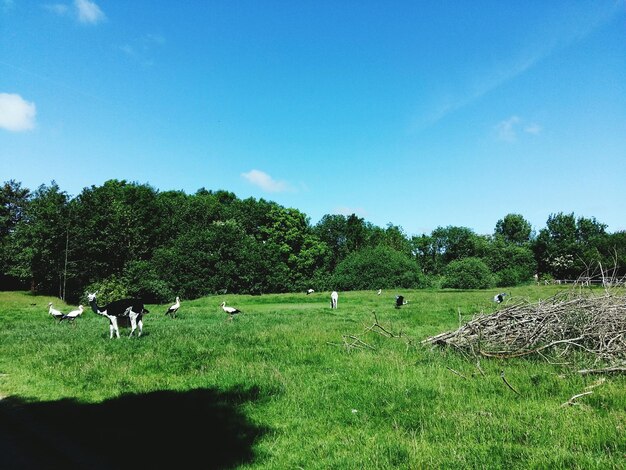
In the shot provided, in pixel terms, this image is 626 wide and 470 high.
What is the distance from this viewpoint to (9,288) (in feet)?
229

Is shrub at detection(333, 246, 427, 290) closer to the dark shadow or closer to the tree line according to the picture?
the tree line

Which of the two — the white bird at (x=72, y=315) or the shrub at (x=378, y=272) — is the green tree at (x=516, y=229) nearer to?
Result: the shrub at (x=378, y=272)

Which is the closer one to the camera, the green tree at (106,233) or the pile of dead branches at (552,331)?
the pile of dead branches at (552,331)

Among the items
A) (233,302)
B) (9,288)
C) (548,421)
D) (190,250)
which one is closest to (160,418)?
(548,421)

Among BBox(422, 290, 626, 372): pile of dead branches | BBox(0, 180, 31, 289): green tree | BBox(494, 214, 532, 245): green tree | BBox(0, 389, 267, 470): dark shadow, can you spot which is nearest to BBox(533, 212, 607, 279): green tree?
BBox(494, 214, 532, 245): green tree

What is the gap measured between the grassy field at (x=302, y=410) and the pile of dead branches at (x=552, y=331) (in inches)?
23.0

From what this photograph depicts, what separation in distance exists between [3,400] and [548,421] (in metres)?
11.2

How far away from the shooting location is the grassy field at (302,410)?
6.08 meters

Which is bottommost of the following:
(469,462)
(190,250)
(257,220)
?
(469,462)

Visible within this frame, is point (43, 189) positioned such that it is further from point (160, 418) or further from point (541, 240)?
point (541, 240)

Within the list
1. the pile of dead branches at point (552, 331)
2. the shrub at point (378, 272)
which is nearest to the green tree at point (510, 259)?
the shrub at point (378, 272)

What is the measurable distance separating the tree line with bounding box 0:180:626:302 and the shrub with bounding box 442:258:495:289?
195 millimetres

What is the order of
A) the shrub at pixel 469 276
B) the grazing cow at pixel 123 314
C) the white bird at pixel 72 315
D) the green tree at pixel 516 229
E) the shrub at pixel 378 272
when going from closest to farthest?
the grazing cow at pixel 123 314 < the white bird at pixel 72 315 < the shrub at pixel 378 272 < the shrub at pixel 469 276 < the green tree at pixel 516 229

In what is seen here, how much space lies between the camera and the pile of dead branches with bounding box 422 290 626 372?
1073cm
